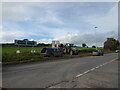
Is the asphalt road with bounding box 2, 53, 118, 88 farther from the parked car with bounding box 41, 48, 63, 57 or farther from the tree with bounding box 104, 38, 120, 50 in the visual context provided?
the tree with bounding box 104, 38, 120, 50

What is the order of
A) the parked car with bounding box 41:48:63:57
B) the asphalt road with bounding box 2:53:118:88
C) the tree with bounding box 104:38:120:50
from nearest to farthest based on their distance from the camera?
the asphalt road with bounding box 2:53:118:88
the parked car with bounding box 41:48:63:57
the tree with bounding box 104:38:120:50

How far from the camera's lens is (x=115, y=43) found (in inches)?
4454

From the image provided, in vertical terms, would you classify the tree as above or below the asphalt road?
above

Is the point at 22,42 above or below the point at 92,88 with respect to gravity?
above

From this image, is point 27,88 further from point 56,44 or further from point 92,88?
point 56,44

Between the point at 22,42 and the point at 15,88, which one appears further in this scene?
the point at 22,42

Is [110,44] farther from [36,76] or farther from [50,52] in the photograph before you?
[36,76]

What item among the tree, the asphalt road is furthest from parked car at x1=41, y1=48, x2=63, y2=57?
the tree

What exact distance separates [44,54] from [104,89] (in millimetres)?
22614

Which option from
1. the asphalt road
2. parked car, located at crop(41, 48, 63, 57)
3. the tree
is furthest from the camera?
the tree

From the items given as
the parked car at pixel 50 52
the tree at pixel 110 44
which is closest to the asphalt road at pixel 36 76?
the parked car at pixel 50 52

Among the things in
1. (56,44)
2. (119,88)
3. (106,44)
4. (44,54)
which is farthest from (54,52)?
(106,44)

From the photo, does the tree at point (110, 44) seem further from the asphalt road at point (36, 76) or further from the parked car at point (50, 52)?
the asphalt road at point (36, 76)

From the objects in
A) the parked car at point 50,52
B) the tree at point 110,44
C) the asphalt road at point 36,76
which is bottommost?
the asphalt road at point 36,76
